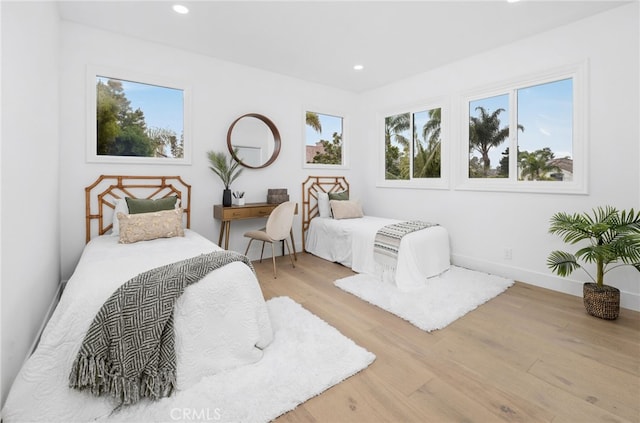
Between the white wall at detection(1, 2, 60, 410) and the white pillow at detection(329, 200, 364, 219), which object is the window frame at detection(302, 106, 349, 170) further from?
the white wall at detection(1, 2, 60, 410)

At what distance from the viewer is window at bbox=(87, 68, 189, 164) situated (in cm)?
309

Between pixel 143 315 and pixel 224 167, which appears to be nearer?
pixel 143 315

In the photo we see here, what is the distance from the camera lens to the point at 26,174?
173 cm

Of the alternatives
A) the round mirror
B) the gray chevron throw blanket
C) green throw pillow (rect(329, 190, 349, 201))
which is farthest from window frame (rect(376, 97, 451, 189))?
the gray chevron throw blanket

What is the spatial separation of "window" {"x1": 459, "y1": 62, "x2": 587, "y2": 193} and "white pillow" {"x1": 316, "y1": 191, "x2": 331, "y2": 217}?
1847 millimetres

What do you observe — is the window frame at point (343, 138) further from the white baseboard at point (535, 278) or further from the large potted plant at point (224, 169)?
the white baseboard at point (535, 278)

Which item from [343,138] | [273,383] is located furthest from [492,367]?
[343,138]

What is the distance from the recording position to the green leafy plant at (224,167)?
3.72m

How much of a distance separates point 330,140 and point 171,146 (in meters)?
2.48

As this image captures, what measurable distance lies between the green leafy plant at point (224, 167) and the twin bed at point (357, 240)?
115 centimetres

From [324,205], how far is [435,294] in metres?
2.14

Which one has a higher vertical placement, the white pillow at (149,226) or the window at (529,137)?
the window at (529,137)

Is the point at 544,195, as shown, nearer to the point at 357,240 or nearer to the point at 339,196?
the point at 357,240

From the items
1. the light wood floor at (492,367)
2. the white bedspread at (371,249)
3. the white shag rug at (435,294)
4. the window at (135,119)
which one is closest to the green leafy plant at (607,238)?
the light wood floor at (492,367)
